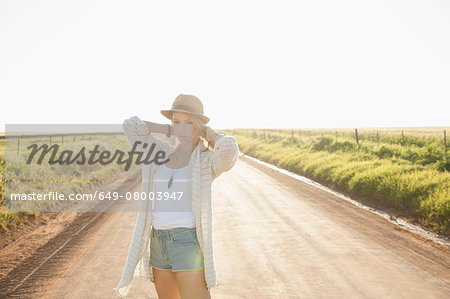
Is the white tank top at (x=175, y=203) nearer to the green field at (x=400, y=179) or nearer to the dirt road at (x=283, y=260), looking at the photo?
the dirt road at (x=283, y=260)

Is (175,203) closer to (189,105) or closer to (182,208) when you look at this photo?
(182,208)

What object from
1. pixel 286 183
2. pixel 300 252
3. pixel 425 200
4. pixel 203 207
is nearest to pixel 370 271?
pixel 300 252

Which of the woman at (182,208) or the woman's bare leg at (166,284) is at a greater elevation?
the woman at (182,208)

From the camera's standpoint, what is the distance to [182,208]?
2.33 m

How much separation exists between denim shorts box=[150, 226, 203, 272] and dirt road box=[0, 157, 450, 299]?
2.19 meters

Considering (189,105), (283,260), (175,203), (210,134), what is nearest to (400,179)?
(283,260)

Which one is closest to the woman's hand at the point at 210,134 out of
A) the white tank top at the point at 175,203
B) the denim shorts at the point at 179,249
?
the white tank top at the point at 175,203

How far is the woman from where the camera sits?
226cm

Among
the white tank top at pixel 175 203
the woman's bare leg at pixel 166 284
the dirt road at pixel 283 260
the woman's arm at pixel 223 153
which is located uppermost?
the woman's arm at pixel 223 153

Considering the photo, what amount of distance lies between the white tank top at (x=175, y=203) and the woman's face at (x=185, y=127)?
23 cm

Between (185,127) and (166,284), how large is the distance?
108 centimetres

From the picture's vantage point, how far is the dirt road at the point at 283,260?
14.4ft

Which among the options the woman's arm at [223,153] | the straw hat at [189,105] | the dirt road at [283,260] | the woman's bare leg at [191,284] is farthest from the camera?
the dirt road at [283,260]

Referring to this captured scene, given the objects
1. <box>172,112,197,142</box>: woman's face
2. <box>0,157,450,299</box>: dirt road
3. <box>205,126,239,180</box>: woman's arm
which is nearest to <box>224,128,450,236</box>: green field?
<box>0,157,450,299</box>: dirt road
